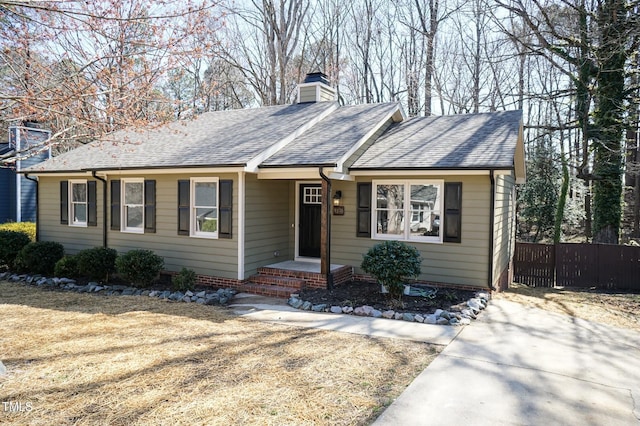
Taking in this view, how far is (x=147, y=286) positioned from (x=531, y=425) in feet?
27.6

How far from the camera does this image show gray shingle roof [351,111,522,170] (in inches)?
363

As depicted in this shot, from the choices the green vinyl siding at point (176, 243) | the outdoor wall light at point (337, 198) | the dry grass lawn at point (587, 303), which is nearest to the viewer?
the dry grass lawn at point (587, 303)

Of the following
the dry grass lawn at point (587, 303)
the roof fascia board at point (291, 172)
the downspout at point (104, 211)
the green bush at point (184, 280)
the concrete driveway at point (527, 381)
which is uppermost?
the roof fascia board at point (291, 172)

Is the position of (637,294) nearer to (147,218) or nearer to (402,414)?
(402,414)

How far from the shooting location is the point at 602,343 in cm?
654

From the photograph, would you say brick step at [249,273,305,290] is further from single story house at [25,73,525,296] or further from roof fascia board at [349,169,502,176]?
roof fascia board at [349,169,502,176]

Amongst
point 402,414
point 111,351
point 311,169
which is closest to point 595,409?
point 402,414

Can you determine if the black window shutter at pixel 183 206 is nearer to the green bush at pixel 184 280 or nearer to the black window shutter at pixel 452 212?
the green bush at pixel 184 280

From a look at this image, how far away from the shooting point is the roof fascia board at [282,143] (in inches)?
364

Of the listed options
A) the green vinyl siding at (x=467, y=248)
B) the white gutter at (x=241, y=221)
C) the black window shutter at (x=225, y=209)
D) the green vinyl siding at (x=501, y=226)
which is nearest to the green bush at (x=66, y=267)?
the black window shutter at (x=225, y=209)

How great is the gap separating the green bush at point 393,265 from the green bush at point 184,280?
3791 millimetres

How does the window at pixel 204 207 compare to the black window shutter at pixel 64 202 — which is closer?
the window at pixel 204 207

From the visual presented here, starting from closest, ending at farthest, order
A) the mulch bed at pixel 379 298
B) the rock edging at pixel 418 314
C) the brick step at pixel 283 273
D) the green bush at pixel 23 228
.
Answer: the rock edging at pixel 418 314 → the mulch bed at pixel 379 298 → the brick step at pixel 283 273 → the green bush at pixel 23 228

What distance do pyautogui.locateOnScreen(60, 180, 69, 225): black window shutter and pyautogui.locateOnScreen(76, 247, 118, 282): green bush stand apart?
2842 millimetres
